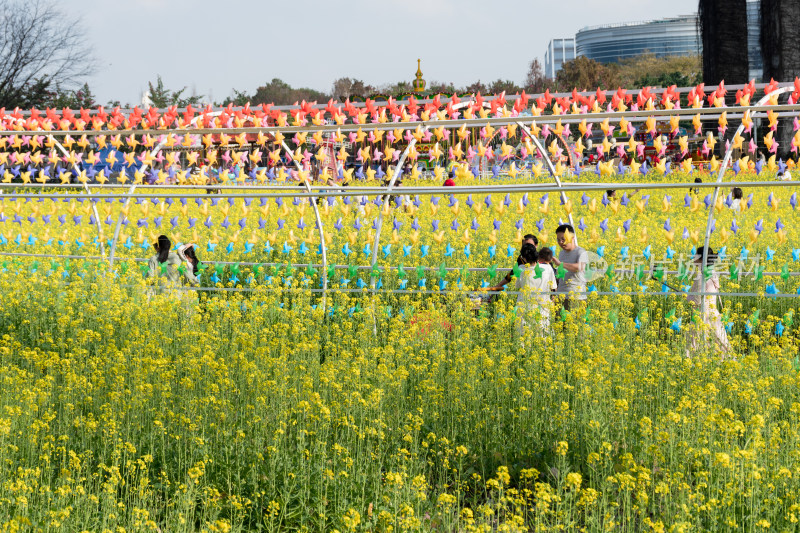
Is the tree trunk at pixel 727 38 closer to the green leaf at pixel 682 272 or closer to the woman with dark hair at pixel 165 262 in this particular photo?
the green leaf at pixel 682 272

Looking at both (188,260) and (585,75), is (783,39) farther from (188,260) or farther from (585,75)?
(585,75)

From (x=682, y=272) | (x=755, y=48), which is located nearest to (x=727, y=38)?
(x=682, y=272)

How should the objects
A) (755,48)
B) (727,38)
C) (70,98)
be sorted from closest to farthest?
(727,38) → (70,98) → (755,48)

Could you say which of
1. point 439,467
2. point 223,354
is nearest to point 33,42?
point 223,354

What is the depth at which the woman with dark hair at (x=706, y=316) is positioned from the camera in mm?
6371

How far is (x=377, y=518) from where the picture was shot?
3809 millimetres

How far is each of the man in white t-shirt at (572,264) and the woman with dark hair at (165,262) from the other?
13.0ft

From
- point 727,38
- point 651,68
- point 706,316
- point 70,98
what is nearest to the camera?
point 706,316

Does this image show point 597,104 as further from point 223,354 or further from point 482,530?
point 482,530

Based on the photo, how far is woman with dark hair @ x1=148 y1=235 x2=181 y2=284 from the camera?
342 inches

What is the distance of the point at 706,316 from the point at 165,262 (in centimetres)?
537

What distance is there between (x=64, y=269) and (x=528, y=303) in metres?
5.52

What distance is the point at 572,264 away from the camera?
25.3 ft

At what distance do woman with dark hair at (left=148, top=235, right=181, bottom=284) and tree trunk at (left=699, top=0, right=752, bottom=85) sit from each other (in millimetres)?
9452
